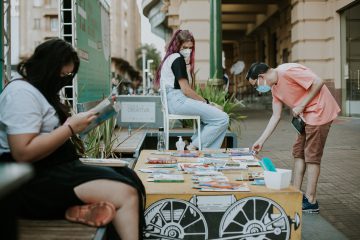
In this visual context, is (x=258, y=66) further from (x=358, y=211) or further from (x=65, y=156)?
(x=65, y=156)

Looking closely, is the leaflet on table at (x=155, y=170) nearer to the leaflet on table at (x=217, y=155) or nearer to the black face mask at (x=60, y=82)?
the leaflet on table at (x=217, y=155)

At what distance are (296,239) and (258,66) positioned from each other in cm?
225

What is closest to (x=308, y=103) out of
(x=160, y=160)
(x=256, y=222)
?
(x=160, y=160)

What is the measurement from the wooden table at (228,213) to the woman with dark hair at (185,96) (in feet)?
10.8

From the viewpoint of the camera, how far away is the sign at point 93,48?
23.4ft

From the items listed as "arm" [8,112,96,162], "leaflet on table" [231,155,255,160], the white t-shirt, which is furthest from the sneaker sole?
"leaflet on table" [231,155,255,160]

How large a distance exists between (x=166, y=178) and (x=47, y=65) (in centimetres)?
132

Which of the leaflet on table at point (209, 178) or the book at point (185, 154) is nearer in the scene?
the leaflet on table at point (209, 178)

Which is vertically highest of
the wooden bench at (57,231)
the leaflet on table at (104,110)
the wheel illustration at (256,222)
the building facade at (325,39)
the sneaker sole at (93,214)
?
the building facade at (325,39)

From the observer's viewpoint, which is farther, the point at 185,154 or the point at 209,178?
the point at 185,154

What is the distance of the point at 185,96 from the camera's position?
665 centimetres

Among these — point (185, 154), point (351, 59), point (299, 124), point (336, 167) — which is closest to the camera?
point (185, 154)

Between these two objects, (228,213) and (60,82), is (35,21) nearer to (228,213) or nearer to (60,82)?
(60,82)

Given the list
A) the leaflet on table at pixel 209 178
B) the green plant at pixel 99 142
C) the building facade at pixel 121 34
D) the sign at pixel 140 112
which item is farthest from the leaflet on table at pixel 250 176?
the building facade at pixel 121 34
